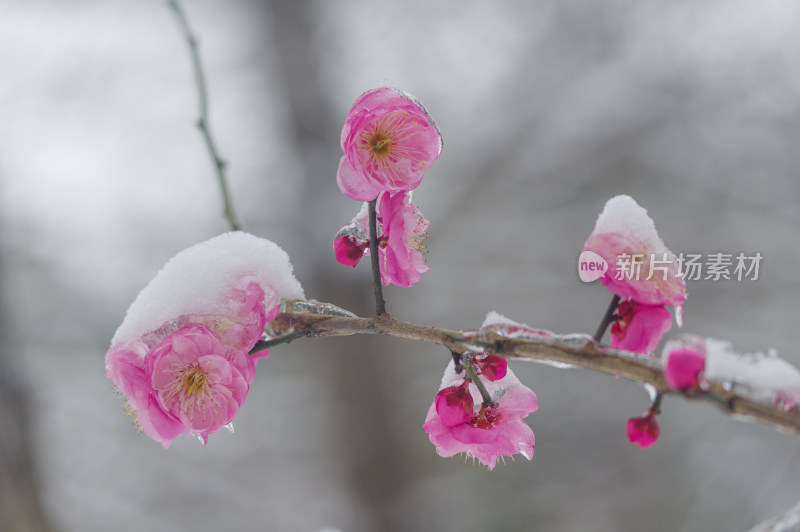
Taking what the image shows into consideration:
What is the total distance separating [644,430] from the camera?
304mm

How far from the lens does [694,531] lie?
228 cm

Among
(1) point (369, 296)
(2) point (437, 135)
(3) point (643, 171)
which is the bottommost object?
(2) point (437, 135)

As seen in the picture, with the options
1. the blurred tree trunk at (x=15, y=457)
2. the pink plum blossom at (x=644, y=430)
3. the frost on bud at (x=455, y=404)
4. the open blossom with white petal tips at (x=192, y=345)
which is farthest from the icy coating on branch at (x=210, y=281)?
the blurred tree trunk at (x=15, y=457)

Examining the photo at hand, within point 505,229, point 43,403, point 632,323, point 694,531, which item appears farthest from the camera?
point 505,229

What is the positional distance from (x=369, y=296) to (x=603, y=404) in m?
1.31

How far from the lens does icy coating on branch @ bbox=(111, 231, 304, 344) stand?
358mm

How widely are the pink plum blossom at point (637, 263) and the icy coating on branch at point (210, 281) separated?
221 millimetres

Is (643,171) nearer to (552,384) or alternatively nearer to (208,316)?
(552,384)

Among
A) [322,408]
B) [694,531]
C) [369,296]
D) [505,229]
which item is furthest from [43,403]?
[694,531]

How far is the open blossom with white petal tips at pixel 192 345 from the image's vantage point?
1.10 ft

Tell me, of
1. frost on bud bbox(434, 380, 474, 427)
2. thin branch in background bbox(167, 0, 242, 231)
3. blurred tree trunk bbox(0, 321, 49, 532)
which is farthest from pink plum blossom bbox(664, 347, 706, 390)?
blurred tree trunk bbox(0, 321, 49, 532)

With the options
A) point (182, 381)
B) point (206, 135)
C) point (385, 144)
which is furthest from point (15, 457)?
point (385, 144)

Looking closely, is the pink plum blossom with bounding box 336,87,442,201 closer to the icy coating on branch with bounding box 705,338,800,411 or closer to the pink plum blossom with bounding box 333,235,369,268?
the pink plum blossom with bounding box 333,235,369,268

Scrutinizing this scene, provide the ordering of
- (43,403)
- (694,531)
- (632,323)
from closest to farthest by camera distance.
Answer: (632,323) → (694,531) → (43,403)
